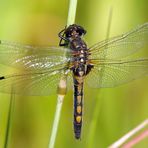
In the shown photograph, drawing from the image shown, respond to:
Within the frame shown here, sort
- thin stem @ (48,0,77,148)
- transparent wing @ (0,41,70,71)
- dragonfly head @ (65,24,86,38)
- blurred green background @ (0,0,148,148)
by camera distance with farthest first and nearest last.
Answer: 1. blurred green background @ (0,0,148,148)
2. dragonfly head @ (65,24,86,38)
3. transparent wing @ (0,41,70,71)
4. thin stem @ (48,0,77,148)

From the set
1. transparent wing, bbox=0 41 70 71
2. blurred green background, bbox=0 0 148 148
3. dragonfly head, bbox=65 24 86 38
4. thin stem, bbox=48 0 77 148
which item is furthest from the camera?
blurred green background, bbox=0 0 148 148

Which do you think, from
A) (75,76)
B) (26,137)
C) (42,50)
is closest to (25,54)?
(42,50)

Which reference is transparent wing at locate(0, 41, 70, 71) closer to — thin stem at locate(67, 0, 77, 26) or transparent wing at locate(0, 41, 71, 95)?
transparent wing at locate(0, 41, 71, 95)

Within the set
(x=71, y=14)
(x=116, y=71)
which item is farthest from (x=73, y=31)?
(x=71, y=14)

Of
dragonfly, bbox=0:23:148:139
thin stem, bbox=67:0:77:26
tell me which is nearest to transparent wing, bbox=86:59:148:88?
dragonfly, bbox=0:23:148:139

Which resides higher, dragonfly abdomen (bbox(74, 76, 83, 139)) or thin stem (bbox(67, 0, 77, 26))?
thin stem (bbox(67, 0, 77, 26))

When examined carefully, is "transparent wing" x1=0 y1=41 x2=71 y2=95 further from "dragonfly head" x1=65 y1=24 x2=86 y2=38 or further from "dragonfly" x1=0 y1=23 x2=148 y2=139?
"dragonfly head" x1=65 y1=24 x2=86 y2=38

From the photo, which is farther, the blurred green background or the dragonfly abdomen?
the blurred green background
